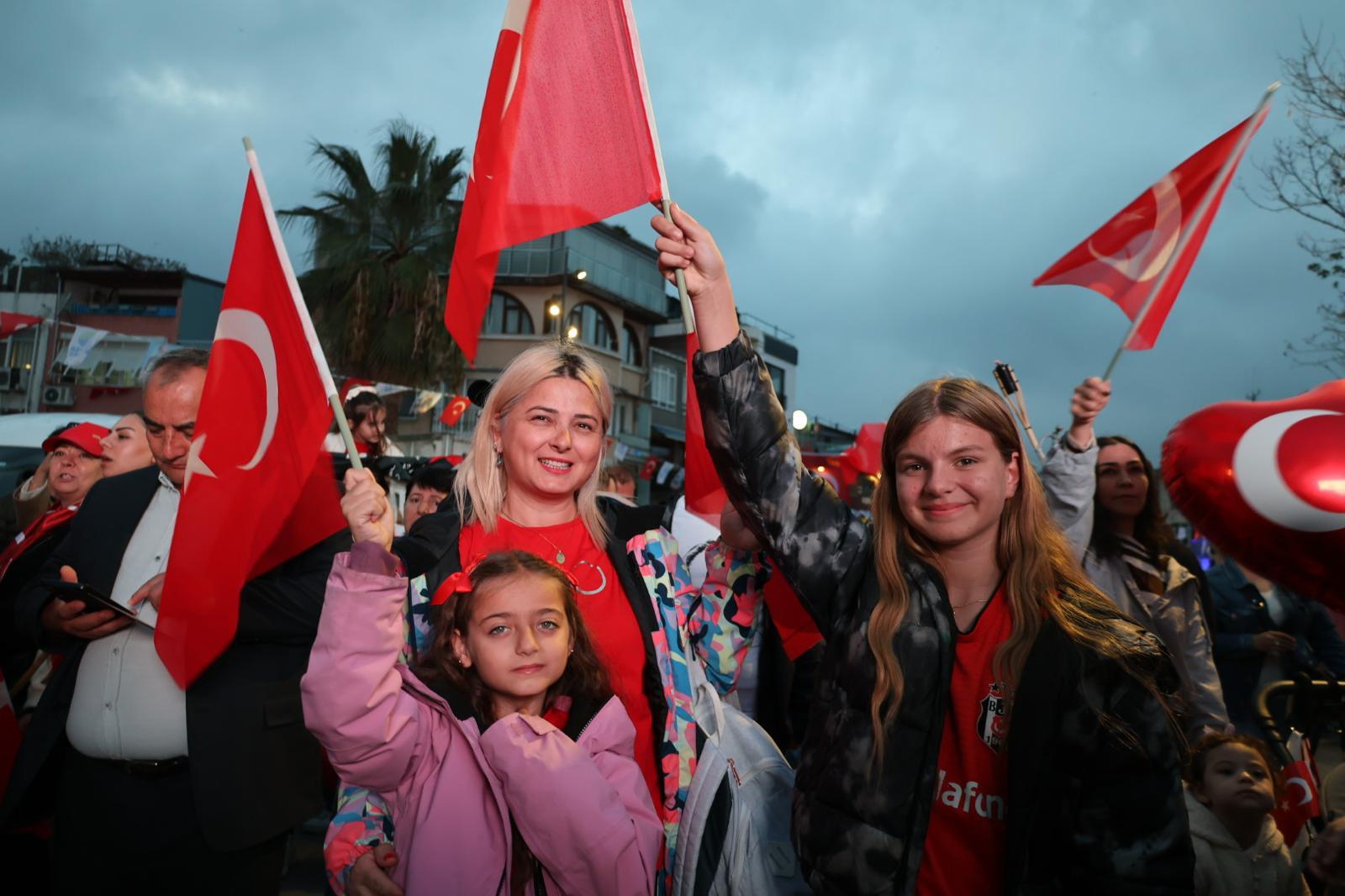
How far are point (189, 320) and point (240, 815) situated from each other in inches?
1291

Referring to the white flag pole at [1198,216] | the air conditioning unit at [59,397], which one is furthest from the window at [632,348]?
the white flag pole at [1198,216]

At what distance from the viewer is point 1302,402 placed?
165cm

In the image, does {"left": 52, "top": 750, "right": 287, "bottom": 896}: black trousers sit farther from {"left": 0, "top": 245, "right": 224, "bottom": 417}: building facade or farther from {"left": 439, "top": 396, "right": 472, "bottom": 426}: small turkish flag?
{"left": 0, "top": 245, "right": 224, "bottom": 417}: building facade

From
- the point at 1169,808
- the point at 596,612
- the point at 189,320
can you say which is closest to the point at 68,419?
the point at 596,612

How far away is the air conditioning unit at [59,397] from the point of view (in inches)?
1073

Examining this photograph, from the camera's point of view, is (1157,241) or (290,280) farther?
(1157,241)

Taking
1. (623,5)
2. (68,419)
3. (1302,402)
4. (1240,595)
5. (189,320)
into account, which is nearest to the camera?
(1302,402)

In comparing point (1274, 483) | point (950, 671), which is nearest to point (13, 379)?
point (950, 671)

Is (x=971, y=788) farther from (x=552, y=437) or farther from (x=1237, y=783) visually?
(x=1237, y=783)

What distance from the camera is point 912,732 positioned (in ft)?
5.44

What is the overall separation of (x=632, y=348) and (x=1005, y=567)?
32.2m

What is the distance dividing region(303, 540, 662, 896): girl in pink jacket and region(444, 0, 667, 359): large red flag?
0.79 metres

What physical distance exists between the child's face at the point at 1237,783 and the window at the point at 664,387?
31843 millimetres

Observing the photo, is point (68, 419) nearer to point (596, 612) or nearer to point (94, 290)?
point (596, 612)
